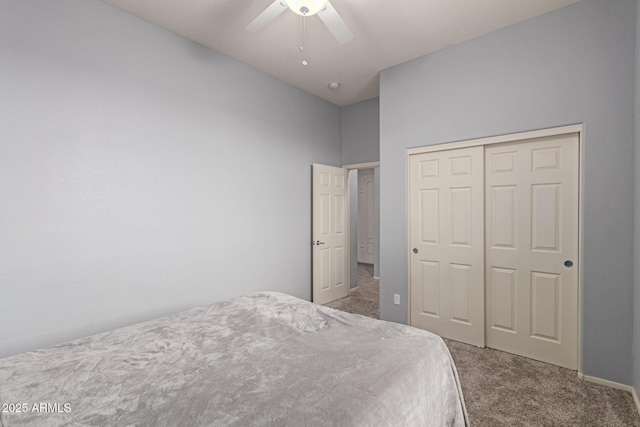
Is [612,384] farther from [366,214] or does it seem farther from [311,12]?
[366,214]

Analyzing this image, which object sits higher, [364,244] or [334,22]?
[334,22]

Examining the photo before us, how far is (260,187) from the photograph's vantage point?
334 cm

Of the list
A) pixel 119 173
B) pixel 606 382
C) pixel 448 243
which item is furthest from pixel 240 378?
pixel 606 382

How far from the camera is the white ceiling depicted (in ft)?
7.34

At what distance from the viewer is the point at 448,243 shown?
2900 mm

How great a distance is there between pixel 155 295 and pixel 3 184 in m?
1.25

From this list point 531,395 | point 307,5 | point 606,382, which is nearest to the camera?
point 307,5

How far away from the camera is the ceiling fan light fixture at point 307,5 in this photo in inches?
67.2

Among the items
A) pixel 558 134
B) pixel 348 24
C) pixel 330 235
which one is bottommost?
pixel 330 235

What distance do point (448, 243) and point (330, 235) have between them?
1.74 meters

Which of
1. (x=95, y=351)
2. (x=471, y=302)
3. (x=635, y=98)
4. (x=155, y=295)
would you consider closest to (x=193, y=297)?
(x=155, y=295)

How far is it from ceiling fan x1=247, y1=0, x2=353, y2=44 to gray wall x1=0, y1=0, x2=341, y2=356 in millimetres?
1123

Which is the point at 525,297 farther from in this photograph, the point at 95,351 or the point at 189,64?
the point at 189,64

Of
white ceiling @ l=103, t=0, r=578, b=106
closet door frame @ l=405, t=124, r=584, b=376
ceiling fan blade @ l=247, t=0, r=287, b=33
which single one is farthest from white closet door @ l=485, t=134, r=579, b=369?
ceiling fan blade @ l=247, t=0, r=287, b=33
